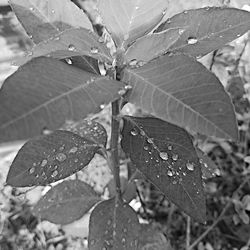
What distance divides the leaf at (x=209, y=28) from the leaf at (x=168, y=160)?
0.16 meters

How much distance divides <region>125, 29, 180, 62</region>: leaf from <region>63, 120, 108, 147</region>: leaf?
23cm

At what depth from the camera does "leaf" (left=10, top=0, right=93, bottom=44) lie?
791 millimetres

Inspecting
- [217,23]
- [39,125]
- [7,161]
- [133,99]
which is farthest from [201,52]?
[7,161]

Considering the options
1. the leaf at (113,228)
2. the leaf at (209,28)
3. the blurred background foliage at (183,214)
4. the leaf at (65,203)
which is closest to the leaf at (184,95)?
the leaf at (209,28)

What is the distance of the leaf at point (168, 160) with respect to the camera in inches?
30.4

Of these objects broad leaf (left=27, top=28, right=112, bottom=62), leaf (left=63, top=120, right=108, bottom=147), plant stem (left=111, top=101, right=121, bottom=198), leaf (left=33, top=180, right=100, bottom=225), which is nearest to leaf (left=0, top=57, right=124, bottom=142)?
broad leaf (left=27, top=28, right=112, bottom=62)

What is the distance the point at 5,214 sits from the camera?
1.46 metres

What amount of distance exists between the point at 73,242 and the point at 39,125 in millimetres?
1024

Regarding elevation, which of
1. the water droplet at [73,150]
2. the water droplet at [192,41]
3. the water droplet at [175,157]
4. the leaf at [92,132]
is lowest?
the water droplet at [175,157]

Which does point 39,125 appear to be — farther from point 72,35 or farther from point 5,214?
point 5,214

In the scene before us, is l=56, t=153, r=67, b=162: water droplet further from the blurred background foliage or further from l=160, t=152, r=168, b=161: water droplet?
the blurred background foliage

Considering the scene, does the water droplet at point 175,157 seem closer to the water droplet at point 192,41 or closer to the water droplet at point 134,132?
the water droplet at point 134,132

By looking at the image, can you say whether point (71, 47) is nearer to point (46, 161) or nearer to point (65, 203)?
point (46, 161)

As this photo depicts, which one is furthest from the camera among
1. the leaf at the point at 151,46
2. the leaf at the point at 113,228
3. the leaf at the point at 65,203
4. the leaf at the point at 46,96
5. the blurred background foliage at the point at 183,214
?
the blurred background foliage at the point at 183,214
